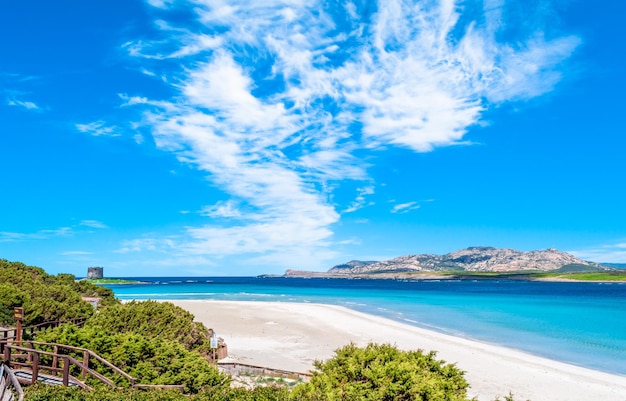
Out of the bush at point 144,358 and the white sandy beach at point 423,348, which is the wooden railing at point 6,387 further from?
the white sandy beach at point 423,348

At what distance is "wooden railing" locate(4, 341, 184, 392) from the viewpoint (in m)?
11.8

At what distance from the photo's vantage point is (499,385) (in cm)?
2042

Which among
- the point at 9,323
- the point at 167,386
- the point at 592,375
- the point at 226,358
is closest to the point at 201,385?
the point at 167,386

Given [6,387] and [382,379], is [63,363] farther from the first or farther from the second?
[382,379]

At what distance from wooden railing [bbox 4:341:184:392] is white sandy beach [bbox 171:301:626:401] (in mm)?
9775

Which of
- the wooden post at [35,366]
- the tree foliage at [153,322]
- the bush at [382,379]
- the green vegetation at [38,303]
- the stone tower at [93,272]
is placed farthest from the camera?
the stone tower at [93,272]

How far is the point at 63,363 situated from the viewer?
13047 mm

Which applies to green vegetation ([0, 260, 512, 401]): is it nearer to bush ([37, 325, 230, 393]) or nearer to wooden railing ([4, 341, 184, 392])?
bush ([37, 325, 230, 393])

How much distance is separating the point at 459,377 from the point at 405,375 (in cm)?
189

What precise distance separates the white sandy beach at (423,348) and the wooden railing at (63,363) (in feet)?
32.1

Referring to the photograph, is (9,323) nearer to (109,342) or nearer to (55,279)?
(109,342)

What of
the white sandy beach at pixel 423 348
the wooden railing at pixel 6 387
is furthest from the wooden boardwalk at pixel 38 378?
the white sandy beach at pixel 423 348

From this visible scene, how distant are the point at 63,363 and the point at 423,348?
2214 cm

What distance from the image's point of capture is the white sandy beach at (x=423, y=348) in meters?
19.7
